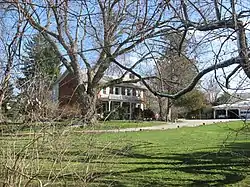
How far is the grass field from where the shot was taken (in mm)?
4574

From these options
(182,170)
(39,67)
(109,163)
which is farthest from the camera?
(182,170)

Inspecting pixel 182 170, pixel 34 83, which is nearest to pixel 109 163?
pixel 182 170

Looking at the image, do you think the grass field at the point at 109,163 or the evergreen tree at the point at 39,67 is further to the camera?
the evergreen tree at the point at 39,67

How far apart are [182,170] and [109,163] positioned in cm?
262

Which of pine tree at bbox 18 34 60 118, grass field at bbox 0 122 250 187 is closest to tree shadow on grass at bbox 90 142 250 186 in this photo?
grass field at bbox 0 122 250 187

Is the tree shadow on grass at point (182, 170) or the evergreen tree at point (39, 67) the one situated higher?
the evergreen tree at point (39, 67)

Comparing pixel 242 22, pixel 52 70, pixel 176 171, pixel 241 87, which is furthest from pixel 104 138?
pixel 176 171

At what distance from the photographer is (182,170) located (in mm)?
9273

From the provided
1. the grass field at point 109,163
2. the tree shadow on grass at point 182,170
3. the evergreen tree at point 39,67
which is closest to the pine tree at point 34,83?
the evergreen tree at point 39,67

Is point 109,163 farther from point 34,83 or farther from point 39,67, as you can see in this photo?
point 34,83

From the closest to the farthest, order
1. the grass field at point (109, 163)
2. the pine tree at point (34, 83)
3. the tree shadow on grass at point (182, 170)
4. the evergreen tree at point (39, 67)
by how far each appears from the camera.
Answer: the grass field at point (109, 163) → the pine tree at point (34, 83) → the evergreen tree at point (39, 67) → the tree shadow on grass at point (182, 170)

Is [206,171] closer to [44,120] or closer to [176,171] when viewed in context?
[176,171]

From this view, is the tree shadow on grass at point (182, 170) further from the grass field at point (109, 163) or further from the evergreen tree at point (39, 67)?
the evergreen tree at point (39, 67)

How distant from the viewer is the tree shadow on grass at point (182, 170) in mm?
7875
